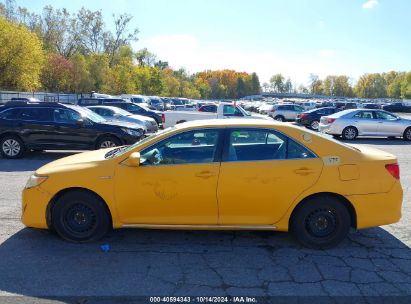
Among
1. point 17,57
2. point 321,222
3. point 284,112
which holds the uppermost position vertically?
point 17,57

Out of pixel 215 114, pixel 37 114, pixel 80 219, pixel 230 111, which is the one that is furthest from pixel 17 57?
pixel 80 219

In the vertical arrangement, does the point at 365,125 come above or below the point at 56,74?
below

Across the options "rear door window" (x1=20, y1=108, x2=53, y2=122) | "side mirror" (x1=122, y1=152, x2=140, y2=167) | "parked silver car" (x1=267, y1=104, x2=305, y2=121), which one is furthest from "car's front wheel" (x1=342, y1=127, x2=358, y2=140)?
"side mirror" (x1=122, y1=152, x2=140, y2=167)

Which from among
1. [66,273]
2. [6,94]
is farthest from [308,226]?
[6,94]

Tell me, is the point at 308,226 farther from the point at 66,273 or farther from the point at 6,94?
the point at 6,94

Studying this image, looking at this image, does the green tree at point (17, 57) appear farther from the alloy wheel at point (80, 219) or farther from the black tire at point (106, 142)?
the alloy wheel at point (80, 219)

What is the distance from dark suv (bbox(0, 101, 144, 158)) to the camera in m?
11.1

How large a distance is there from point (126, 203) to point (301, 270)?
6.94ft

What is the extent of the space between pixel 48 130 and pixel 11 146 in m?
1.15

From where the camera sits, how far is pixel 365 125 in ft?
57.5

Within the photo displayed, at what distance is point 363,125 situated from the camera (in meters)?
17.5

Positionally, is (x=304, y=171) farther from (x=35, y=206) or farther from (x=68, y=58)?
(x=68, y=58)

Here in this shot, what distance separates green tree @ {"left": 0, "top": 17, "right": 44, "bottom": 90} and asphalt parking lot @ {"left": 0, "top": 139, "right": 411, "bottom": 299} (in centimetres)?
3616

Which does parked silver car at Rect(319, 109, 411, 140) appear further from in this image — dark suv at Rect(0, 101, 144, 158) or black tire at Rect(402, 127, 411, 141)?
dark suv at Rect(0, 101, 144, 158)
